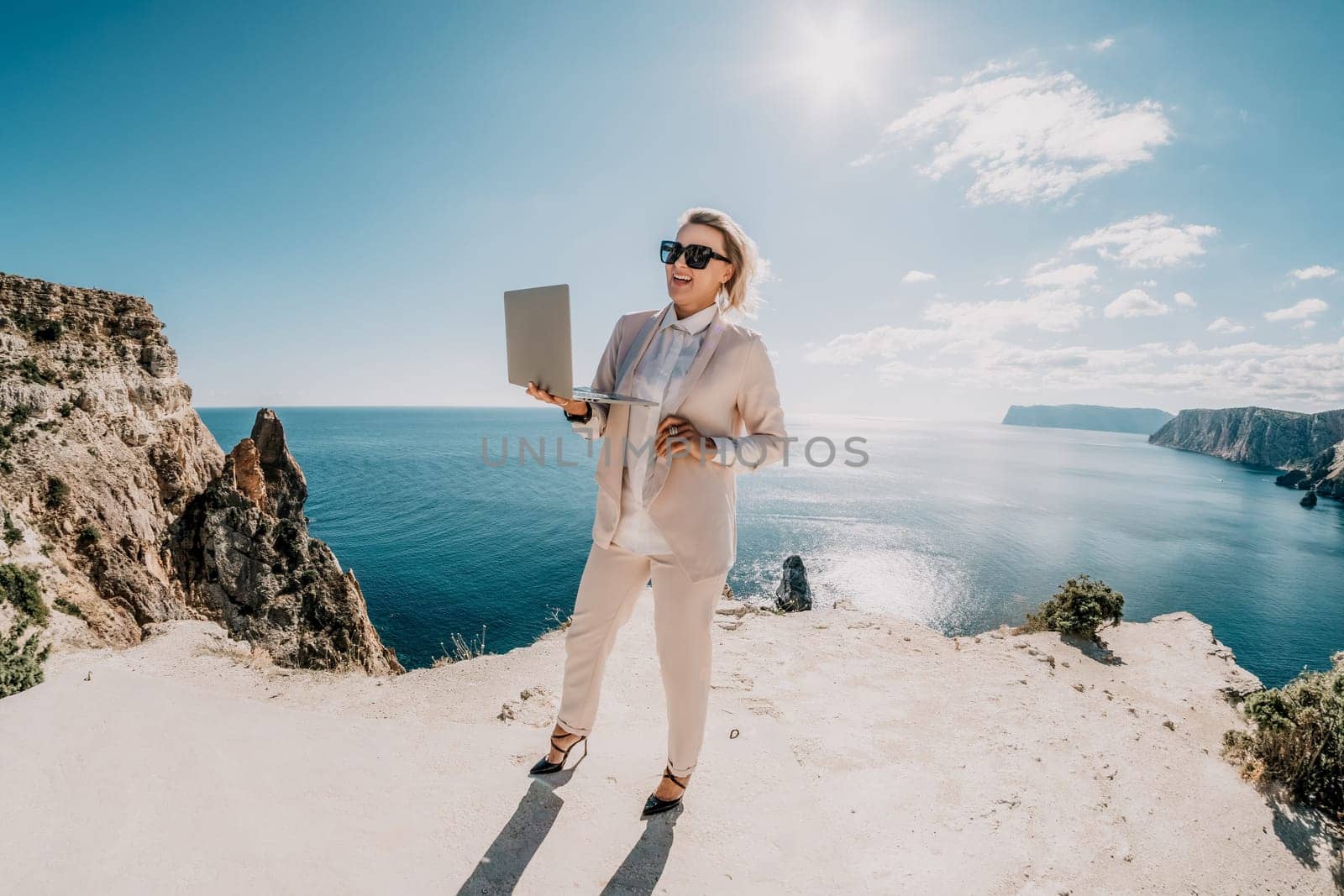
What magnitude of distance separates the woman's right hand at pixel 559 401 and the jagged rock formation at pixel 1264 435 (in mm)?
159712

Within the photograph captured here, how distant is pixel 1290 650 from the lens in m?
26.2

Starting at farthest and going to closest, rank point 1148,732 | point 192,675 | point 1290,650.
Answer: point 1290,650 → point 1148,732 → point 192,675

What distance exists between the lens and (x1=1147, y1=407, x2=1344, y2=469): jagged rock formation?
376 ft

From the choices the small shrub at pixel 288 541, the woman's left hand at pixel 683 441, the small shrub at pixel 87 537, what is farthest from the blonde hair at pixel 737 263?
the small shrub at pixel 288 541

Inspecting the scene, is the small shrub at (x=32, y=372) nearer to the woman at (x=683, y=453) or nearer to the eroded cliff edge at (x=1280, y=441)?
the woman at (x=683, y=453)

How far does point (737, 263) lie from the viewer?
107 inches

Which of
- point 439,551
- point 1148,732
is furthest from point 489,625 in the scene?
point 1148,732

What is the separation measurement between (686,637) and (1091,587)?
12044mm

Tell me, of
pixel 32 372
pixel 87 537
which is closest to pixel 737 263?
pixel 87 537

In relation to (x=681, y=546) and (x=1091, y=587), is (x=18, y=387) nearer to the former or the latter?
(x=681, y=546)

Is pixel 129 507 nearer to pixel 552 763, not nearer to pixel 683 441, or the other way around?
pixel 552 763

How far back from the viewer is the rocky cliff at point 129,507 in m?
11.0

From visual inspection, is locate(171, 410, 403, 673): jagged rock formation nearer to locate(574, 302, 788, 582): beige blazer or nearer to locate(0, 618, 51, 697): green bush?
locate(0, 618, 51, 697): green bush

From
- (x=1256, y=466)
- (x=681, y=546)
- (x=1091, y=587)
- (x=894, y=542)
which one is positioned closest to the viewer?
(x=681, y=546)
